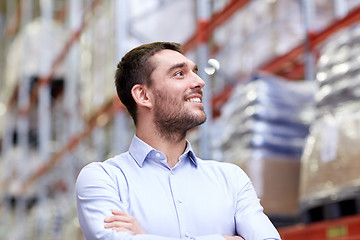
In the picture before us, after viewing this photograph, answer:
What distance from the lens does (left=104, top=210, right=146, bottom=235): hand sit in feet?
5.93

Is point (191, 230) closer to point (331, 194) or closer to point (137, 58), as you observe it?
point (137, 58)

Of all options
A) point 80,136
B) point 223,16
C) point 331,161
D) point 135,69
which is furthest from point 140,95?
point 80,136

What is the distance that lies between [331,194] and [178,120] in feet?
5.11

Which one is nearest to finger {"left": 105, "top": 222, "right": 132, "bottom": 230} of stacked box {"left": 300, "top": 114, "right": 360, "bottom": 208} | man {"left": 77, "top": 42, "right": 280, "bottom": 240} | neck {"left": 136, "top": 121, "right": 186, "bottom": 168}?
man {"left": 77, "top": 42, "right": 280, "bottom": 240}

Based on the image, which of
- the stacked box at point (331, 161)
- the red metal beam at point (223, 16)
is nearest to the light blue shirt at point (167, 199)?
the stacked box at point (331, 161)

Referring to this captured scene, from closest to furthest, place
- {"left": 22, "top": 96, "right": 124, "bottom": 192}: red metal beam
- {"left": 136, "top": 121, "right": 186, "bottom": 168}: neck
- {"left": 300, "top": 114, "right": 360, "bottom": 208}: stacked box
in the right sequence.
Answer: {"left": 136, "top": 121, "right": 186, "bottom": 168}: neck → {"left": 300, "top": 114, "right": 360, "bottom": 208}: stacked box → {"left": 22, "top": 96, "right": 124, "bottom": 192}: red metal beam

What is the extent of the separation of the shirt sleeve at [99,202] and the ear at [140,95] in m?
0.22

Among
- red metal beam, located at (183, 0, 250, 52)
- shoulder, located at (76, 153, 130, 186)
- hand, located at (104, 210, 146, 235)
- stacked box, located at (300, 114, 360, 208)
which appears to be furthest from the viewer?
red metal beam, located at (183, 0, 250, 52)

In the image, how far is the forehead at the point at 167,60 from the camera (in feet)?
6.56

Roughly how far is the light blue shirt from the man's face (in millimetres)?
96

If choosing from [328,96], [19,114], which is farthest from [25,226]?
[328,96]

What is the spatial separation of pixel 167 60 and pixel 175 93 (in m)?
0.11

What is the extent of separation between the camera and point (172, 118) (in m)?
1.97

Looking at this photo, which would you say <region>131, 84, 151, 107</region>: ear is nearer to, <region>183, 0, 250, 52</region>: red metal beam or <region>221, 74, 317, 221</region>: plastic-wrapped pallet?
<region>221, 74, 317, 221</region>: plastic-wrapped pallet
